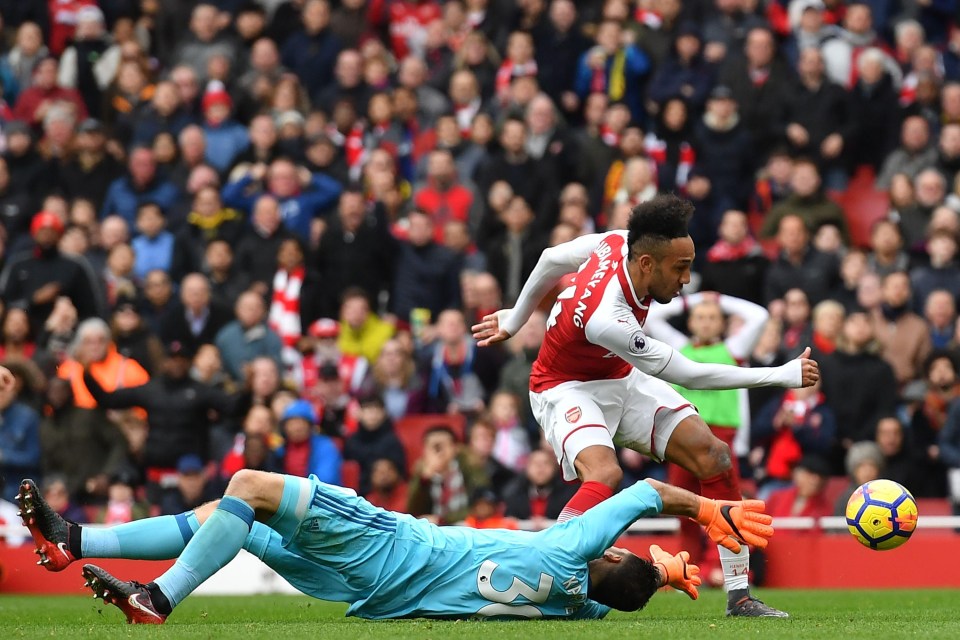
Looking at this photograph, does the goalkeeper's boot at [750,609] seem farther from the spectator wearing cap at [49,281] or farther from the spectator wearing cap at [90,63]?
the spectator wearing cap at [90,63]

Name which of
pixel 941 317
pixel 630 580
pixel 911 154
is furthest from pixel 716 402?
pixel 911 154

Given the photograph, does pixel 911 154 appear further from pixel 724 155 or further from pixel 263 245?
pixel 263 245

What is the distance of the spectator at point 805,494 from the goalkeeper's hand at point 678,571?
5.38 metres

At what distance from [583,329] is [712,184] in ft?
23.8

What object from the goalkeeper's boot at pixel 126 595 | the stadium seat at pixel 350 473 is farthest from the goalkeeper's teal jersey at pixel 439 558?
the stadium seat at pixel 350 473

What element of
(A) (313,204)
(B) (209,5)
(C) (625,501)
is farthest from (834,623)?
(B) (209,5)

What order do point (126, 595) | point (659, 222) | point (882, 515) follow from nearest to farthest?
point (126, 595) < point (659, 222) < point (882, 515)

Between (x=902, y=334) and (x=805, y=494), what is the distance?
180 centimetres

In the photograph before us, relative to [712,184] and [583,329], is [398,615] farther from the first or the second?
[712,184]

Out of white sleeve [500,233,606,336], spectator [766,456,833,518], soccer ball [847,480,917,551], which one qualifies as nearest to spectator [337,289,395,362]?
spectator [766,456,833,518]

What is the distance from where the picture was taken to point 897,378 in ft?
45.5

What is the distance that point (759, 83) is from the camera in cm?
1647

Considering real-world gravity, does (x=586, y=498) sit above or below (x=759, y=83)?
below

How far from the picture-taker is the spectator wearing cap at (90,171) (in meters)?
17.7
